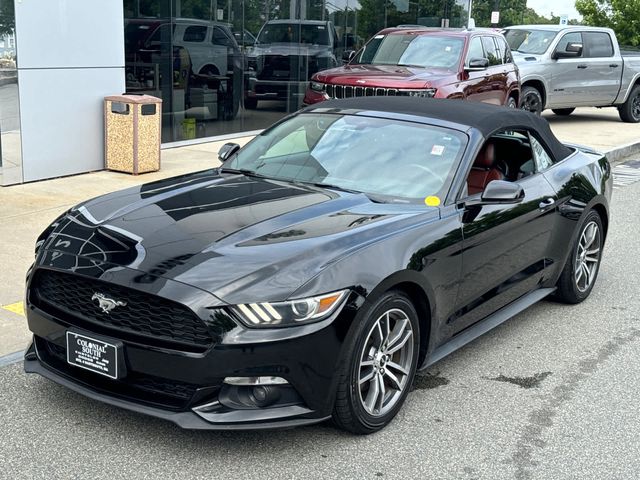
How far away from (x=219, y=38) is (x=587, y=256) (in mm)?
8599

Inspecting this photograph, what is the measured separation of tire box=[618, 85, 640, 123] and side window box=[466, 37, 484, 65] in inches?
256

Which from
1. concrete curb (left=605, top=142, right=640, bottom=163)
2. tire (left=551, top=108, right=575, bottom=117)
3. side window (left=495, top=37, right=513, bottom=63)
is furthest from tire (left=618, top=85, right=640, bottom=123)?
side window (left=495, top=37, right=513, bottom=63)

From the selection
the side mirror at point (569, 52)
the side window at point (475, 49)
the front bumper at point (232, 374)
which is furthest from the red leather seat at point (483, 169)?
the side mirror at point (569, 52)

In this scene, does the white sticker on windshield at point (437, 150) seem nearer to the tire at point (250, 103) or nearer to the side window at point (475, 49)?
the side window at point (475, 49)

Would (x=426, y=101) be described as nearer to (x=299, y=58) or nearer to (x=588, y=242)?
(x=588, y=242)

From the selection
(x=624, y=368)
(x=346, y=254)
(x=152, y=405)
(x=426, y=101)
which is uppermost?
(x=426, y=101)

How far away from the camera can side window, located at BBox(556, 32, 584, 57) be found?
16500 millimetres

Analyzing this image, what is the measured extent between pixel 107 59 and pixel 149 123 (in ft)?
3.13

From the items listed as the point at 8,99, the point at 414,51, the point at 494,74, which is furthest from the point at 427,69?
the point at 8,99

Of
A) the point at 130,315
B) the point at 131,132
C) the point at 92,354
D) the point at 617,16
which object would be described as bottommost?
the point at 92,354

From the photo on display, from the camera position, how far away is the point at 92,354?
12.5 feet

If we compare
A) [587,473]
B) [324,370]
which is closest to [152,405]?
[324,370]

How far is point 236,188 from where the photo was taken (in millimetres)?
4930

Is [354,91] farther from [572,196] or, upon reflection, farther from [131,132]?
[572,196]
